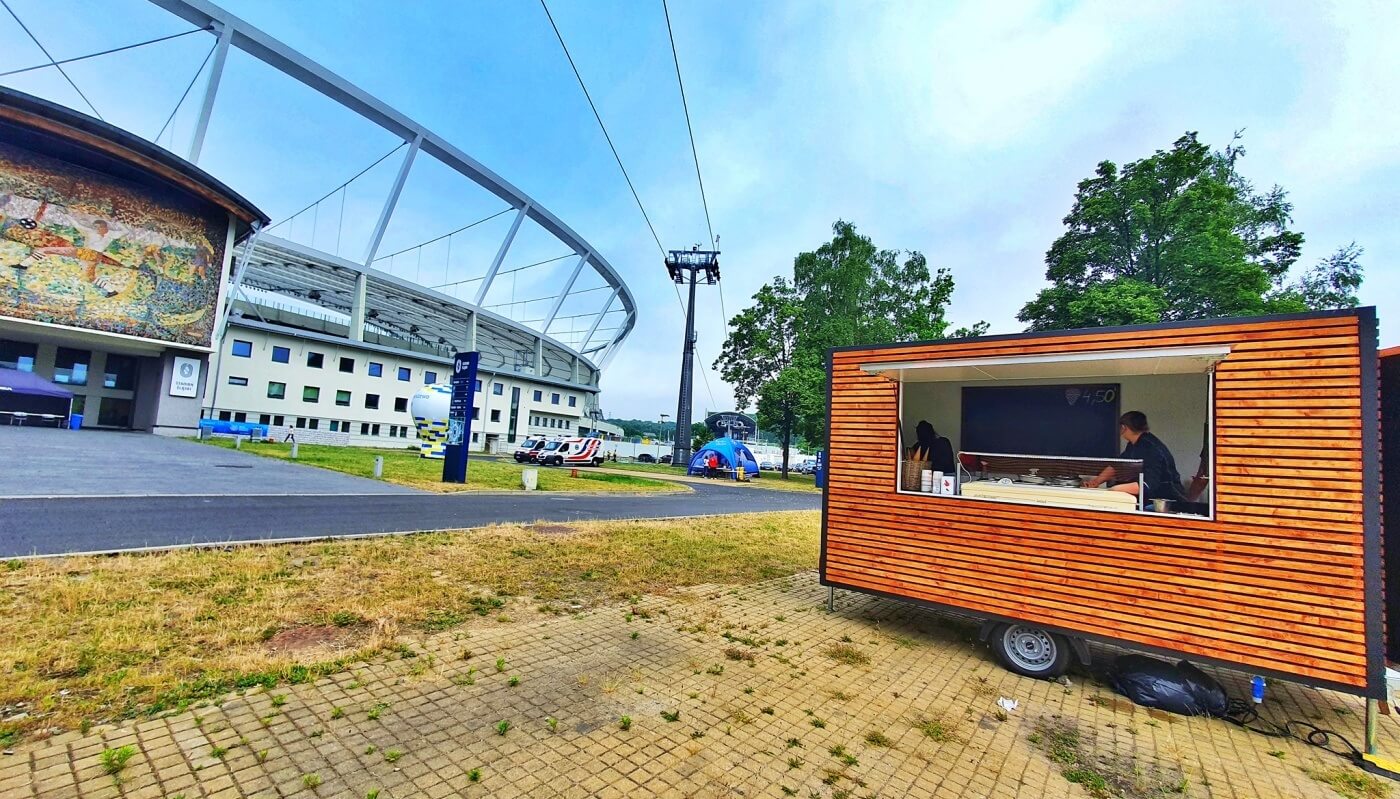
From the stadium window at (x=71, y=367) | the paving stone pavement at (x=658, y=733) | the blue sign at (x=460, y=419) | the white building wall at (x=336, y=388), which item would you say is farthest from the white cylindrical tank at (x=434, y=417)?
the paving stone pavement at (x=658, y=733)

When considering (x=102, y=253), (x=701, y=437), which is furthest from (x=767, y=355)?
(x=102, y=253)

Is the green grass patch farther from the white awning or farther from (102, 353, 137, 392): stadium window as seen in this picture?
(102, 353, 137, 392): stadium window

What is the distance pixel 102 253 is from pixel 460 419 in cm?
2692

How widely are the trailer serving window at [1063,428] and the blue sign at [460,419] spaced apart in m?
14.7

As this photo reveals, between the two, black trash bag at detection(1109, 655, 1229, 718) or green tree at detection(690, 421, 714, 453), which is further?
green tree at detection(690, 421, 714, 453)

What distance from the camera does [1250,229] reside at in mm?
26281

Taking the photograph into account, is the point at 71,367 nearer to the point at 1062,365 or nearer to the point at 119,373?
the point at 119,373

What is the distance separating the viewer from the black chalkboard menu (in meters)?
5.77

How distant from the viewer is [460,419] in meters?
17.9

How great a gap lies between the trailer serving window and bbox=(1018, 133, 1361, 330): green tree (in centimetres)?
2034

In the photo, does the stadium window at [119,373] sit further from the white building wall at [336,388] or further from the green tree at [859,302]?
the green tree at [859,302]

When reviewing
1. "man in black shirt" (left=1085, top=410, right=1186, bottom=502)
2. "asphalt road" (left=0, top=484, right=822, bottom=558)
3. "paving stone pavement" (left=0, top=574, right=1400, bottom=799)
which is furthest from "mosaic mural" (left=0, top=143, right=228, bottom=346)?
"man in black shirt" (left=1085, top=410, right=1186, bottom=502)

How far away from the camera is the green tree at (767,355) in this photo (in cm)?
3606

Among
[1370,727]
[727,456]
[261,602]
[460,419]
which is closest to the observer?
[1370,727]
